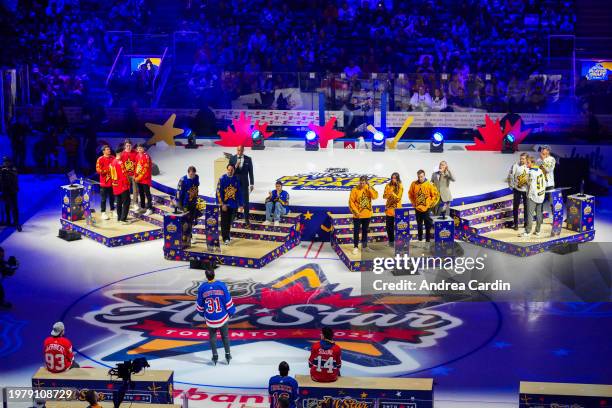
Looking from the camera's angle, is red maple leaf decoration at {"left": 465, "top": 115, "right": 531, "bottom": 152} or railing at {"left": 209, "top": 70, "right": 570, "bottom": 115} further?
railing at {"left": 209, "top": 70, "right": 570, "bottom": 115}

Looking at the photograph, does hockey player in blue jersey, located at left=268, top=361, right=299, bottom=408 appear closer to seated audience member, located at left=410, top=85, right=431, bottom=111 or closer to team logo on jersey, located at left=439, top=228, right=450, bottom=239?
team logo on jersey, located at left=439, top=228, right=450, bottom=239

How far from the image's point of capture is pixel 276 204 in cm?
2022

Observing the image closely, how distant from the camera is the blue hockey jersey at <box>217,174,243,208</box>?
62.9 feet

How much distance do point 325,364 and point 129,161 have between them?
10.7 meters

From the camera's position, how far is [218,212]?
63.2 feet

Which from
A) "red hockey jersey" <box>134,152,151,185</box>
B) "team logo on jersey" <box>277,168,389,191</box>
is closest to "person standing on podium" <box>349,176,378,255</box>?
"team logo on jersey" <box>277,168,389,191</box>

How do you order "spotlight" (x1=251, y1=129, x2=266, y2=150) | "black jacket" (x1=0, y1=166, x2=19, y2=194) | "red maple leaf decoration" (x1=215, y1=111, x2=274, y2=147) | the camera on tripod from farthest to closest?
"red maple leaf decoration" (x1=215, y1=111, x2=274, y2=147) < "spotlight" (x1=251, y1=129, x2=266, y2=150) < "black jacket" (x1=0, y1=166, x2=19, y2=194) < the camera on tripod

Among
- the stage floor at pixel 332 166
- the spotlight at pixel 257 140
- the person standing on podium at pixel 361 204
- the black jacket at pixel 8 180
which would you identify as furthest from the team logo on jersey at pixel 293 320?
the spotlight at pixel 257 140

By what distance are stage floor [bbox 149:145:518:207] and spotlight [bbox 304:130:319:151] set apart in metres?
0.22

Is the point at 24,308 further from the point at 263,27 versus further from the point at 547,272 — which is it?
the point at 263,27

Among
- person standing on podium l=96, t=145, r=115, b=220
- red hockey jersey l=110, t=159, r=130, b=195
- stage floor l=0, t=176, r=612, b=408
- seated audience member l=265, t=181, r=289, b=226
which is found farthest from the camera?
person standing on podium l=96, t=145, r=115, b=220

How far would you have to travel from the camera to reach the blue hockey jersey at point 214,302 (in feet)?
45.2

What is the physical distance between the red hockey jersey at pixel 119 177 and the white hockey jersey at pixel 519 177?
7.84m

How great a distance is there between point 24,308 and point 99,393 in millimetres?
6142
